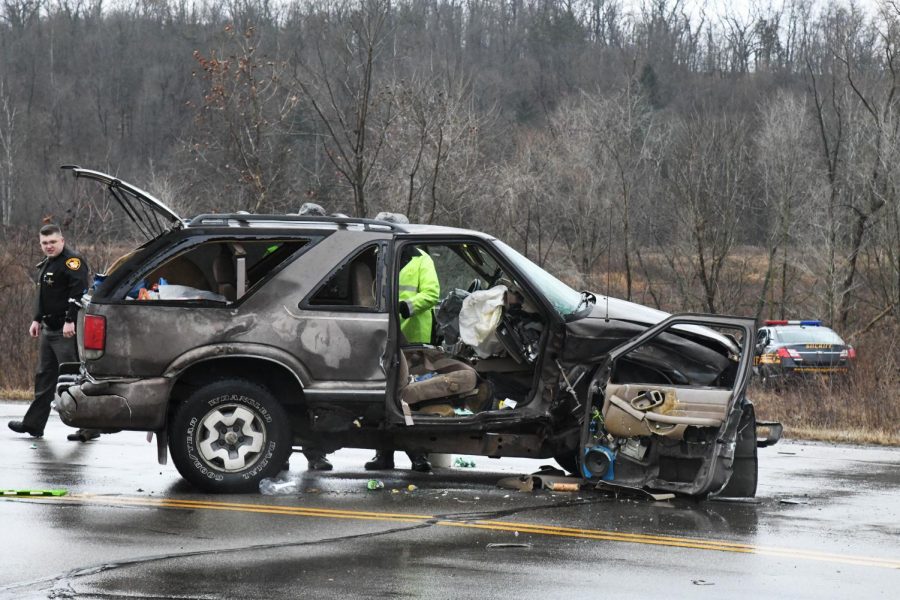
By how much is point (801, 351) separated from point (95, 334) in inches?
682

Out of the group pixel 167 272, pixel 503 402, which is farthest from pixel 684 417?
pixel 167 272

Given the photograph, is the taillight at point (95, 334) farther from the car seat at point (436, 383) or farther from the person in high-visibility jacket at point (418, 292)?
the person in high-visibility jacket at point (418, 292)

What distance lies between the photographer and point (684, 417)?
28.2 feet

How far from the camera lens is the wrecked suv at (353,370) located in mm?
8734

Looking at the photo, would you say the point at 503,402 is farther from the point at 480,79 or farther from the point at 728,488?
the point at 480,79

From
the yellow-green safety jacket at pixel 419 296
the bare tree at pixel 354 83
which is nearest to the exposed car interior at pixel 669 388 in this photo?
the yellow-green safety jacket at pixel 419 296

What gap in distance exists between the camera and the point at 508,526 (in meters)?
7.66

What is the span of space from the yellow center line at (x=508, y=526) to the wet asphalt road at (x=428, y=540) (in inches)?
0.7

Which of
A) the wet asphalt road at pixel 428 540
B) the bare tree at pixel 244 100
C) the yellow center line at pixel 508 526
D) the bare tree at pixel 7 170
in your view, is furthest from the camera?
the bare tree at pixel 7 170

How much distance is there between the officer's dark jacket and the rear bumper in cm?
355

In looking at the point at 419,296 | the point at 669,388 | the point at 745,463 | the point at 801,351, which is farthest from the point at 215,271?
the point at 801,351

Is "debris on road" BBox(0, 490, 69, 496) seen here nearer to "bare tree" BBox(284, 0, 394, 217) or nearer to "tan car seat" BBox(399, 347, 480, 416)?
"tan car seat" BBox(399, 347, 480, 416)

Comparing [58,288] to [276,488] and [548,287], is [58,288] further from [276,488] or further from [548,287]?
[548,287]

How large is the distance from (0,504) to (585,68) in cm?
7159
